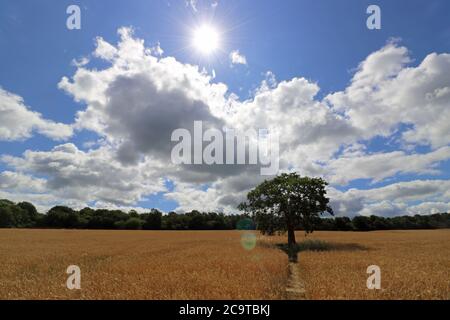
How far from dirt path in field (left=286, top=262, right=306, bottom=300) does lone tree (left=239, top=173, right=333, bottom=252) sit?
19.4 meters

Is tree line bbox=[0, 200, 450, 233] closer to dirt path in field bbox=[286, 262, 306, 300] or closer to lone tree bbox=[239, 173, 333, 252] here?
lone tree bbox=[239, 173, 333, 252]

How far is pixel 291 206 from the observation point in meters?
38.6

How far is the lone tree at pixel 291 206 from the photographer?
38500 millimetres

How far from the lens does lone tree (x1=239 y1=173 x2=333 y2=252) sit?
38500mm

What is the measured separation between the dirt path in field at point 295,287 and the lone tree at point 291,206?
19444 millimetres

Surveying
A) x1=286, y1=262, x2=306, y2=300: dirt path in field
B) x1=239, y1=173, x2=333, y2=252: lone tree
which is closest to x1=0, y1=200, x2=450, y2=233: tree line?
x1=239, y1=173, x2=333, y2=252: lone tree

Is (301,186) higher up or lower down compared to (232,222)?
higher up

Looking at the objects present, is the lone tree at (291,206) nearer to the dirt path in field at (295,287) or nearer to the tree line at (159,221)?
the dirt path in field at (295,287)

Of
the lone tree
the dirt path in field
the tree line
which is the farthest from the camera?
the tree line
